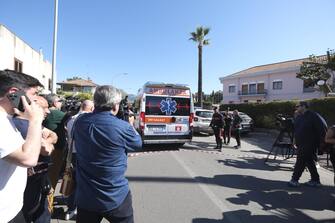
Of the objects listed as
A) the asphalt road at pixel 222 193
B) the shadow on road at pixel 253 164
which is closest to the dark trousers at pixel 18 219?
the asphalt road at pixel 222 193

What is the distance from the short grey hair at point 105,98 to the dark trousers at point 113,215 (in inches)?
33.9

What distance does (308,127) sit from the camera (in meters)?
7.66

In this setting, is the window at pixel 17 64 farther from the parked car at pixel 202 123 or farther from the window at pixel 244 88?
the window at pixel 244 88

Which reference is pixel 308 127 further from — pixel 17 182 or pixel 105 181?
pixel 17 182

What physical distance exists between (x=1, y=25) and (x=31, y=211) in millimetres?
16816

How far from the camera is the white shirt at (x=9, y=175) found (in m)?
2.10

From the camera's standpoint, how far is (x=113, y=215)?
9.77 feet

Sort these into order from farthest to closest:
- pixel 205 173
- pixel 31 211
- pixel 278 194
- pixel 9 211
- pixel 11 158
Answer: pixel 205 173, pixel 278 194, pixel 31 211, pixel 9 211, pixel 11 158

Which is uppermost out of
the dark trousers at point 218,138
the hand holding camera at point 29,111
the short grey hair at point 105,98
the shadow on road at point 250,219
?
the short grey hair at point 105,98

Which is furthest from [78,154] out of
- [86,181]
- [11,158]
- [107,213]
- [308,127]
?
[308,127]

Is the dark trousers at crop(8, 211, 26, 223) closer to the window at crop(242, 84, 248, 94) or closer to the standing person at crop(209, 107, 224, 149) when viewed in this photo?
the standing person at crop(209, 107, 224, 149)

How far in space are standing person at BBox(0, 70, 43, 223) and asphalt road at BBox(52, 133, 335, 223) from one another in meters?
3.06

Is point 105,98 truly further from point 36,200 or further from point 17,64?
point 17,64

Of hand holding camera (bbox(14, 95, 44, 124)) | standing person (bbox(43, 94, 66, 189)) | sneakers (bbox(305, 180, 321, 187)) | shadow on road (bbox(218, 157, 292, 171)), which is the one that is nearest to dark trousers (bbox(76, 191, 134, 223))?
hand holding camera (bbox(14, 95, 44, 124))
